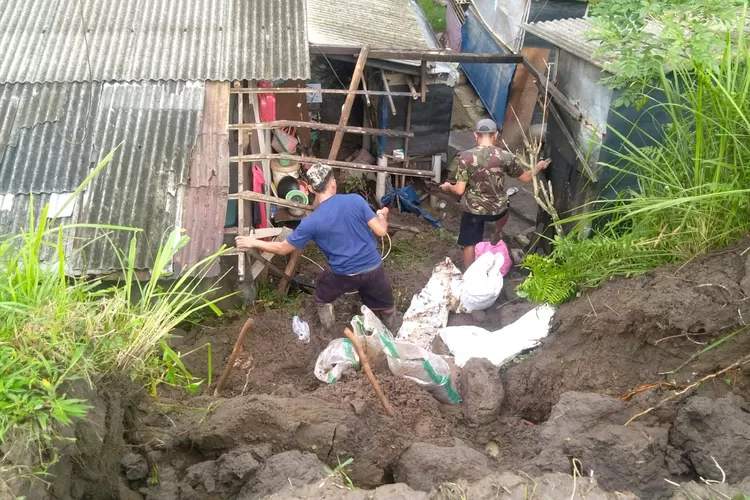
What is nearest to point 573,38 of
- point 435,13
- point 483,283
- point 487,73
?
point 483,283

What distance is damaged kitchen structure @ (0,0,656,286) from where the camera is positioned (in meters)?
5.17

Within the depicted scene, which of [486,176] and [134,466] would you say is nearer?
[134,466]

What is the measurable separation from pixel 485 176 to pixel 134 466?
433cm

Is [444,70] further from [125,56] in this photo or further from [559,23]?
[125,56]

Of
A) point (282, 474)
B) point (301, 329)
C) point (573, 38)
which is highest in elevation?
point (573, 38)

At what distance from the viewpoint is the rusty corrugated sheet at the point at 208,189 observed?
4.96 meters

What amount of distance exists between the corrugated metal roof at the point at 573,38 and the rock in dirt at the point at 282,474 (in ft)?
11.9

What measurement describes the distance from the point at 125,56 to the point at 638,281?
5.94 m

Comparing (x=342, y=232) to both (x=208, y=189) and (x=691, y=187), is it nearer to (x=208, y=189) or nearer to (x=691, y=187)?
(x=208, y=189)

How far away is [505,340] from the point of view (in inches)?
171

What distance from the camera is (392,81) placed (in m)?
7.89

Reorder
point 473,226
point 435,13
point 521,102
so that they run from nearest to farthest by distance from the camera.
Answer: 1. point 473,226
2. point 521,102
3. point 435,13

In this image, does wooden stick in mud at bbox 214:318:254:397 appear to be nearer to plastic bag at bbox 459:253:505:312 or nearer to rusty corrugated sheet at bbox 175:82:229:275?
rusty corrugated sheet at bbox 175:82:229:275

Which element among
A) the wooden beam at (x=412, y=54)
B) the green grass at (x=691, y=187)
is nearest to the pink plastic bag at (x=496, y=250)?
the green grass at (x=691, y=187)
